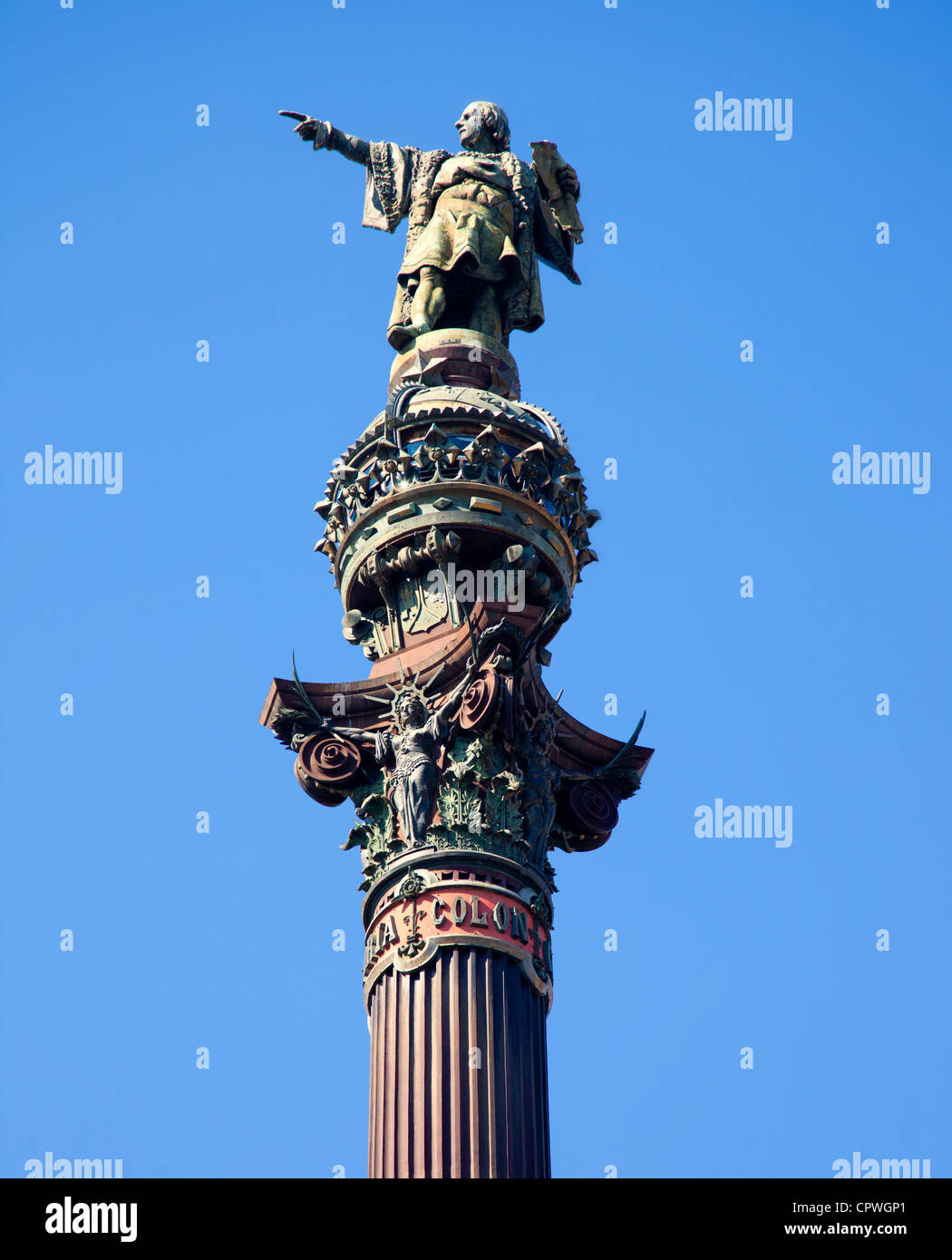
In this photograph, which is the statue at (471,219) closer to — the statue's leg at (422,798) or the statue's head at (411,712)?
the statue's head at (411,712)

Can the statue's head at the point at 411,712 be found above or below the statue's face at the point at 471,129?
below

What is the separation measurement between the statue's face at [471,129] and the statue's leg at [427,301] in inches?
136

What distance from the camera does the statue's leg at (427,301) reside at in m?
42.6

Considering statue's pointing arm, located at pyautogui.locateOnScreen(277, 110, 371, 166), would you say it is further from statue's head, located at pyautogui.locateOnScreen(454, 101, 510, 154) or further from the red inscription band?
the red inscription band

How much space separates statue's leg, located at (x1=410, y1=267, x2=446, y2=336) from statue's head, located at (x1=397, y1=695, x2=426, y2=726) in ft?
29.3

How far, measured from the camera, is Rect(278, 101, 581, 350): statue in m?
43.1

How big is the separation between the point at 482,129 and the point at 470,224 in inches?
104

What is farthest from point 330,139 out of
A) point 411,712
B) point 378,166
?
point 411,712

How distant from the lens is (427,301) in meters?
42.7

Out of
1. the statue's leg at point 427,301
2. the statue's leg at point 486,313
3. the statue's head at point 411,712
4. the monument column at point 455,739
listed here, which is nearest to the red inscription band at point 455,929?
the monument column at point 455,739

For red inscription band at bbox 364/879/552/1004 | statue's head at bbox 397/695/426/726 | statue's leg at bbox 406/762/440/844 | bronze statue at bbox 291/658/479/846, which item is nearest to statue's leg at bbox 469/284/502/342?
bronze statue at bbox 291/658/479/846
